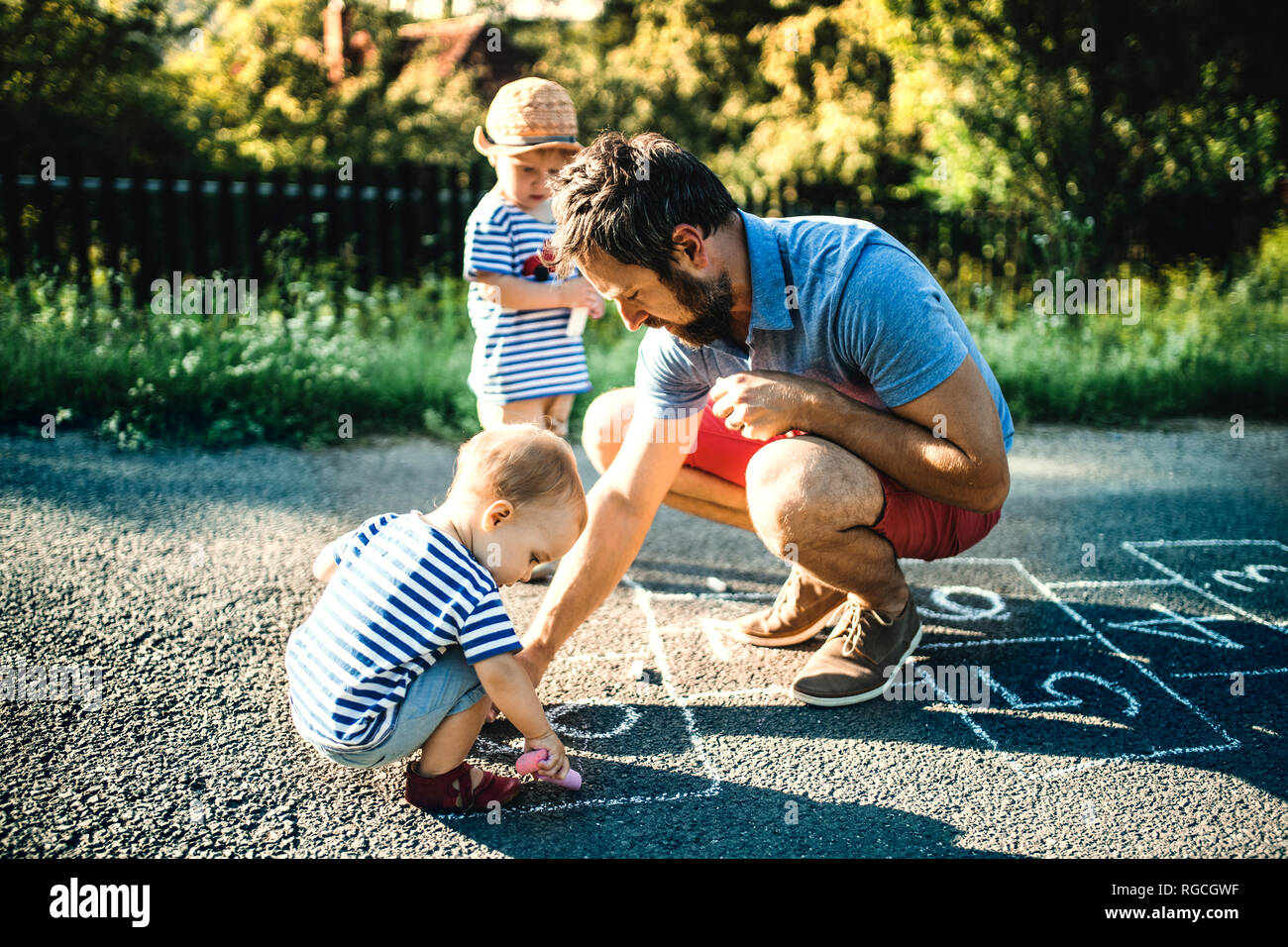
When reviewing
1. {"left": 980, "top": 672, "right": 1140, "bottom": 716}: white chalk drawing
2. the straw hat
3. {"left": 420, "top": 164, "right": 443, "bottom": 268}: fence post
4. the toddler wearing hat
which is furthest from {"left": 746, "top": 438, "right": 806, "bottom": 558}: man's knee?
{"left": 420, "top": 164, "right": 443, "bottom": 268}: fence post

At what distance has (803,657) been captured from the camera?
3088 mm

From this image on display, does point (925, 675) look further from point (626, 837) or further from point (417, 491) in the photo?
point (417, 491)

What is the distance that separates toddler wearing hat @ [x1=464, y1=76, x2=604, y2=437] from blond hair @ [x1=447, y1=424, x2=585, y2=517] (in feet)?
5.06

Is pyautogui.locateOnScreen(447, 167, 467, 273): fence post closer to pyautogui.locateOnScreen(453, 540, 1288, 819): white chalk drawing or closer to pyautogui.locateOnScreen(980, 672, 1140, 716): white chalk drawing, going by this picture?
pyautogui.locateOnScreen(453, 540, 1288, 819): white chalk drawing

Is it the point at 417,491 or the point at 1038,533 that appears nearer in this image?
the point at 1038,533

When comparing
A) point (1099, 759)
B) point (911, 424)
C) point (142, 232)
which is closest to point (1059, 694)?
point (1099, 759)

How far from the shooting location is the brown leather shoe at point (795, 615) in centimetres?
306

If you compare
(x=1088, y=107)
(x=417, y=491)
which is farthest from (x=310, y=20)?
(x=417, y=491)

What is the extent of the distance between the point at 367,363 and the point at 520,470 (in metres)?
4.05

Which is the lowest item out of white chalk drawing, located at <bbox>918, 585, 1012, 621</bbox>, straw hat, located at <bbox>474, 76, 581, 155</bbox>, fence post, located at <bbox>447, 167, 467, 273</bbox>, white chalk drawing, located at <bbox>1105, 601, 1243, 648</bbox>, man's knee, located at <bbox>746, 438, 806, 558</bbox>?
white chalk drawing, located at <bbox>1105, 601, 1243, 648</bbox>

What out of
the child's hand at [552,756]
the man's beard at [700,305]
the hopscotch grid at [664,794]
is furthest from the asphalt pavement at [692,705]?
the man's beard at [700,305]

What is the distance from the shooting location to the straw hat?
357 centimetres
